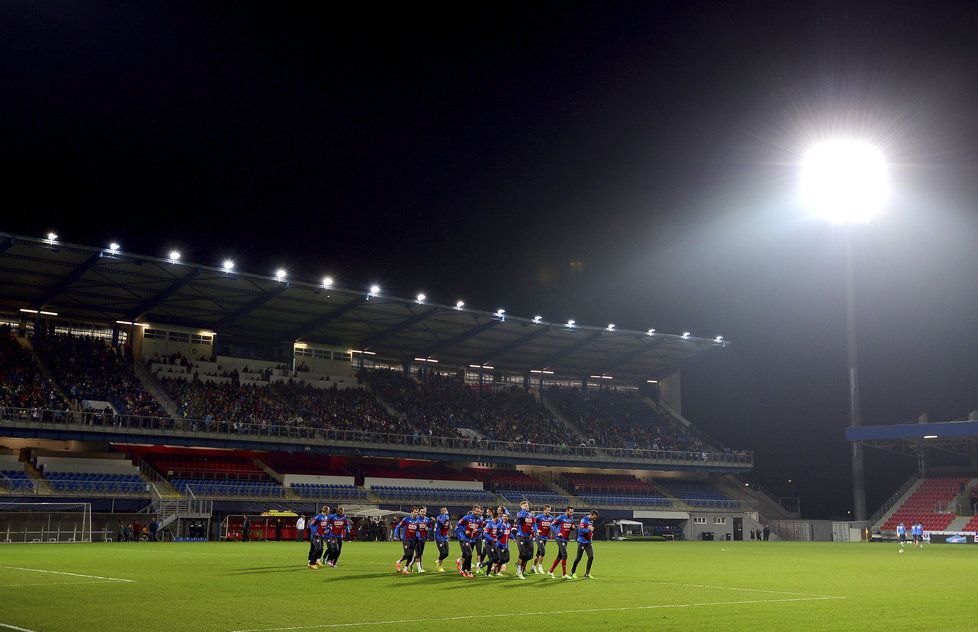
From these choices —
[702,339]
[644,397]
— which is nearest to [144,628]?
[702,339]

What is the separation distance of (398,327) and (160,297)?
60.6ft

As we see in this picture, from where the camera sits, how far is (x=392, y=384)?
7744 centimetres

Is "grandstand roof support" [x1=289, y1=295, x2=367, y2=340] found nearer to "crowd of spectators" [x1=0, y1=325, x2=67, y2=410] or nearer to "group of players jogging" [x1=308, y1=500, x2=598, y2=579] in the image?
"crowd of spectators" [x1=0, y1=325, x2=67, y2=410]

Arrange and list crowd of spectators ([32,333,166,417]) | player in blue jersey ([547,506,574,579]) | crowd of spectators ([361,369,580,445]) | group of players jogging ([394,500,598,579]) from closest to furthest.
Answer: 1. player in blue jersey ([547,506,574,579])
2. group of players jogging ([394,500,598,579])
3. crowd of spectators ([32,333,166,417])
4. crowd of spectators ([361,369,580,445])

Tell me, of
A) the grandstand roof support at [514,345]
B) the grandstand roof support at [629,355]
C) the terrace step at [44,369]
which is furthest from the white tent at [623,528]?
the terrace step at [44,369]

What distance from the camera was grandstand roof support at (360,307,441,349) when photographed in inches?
2719

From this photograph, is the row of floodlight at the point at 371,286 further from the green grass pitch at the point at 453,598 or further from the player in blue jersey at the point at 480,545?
the player in blue jersey at the point at 480,545

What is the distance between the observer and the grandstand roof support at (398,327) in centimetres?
6906

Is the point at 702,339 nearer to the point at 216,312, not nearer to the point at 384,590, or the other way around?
the point at 216,312

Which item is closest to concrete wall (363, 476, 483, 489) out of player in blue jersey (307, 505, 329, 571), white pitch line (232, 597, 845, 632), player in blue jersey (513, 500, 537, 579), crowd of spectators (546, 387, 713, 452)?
crowd of spectators (546, 387, 713, 452)

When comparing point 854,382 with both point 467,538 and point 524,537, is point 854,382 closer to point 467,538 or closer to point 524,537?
point 524,537

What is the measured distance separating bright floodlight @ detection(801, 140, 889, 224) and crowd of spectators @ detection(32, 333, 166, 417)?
154 feet

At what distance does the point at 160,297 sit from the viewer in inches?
2440

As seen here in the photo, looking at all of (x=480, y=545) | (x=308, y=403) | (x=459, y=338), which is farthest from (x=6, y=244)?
(x=480, y=545)
